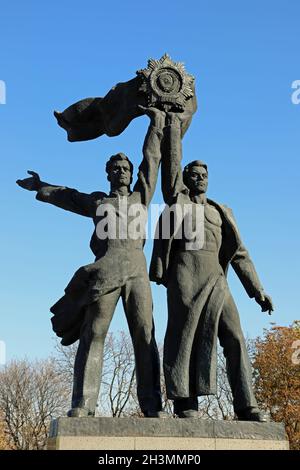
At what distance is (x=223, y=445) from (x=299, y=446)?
21.7m

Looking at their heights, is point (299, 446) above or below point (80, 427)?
above

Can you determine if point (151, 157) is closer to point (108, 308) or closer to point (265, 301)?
point (108, 308)

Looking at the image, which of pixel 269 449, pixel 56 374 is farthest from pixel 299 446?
pixel 269 449

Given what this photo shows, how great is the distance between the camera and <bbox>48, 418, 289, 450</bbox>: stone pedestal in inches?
252

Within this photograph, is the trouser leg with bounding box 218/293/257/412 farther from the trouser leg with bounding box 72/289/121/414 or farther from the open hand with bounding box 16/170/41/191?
the open hand with bounding box 16/170/41/191

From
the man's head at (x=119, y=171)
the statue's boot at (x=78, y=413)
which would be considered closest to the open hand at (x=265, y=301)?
the man's head at (x=119, y=171)

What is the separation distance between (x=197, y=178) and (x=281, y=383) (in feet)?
74.4

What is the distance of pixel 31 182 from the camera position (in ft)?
27.8

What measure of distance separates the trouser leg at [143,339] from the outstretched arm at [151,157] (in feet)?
3.77

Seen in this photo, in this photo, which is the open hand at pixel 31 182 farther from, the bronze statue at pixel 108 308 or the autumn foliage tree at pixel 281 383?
the autumn foliage tree at pixel 281 383

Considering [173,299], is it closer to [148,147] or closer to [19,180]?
[148,147]

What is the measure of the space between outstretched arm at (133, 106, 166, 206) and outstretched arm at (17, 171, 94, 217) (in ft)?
2.07

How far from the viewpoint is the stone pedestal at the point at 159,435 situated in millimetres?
6398

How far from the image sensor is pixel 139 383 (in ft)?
23.9
